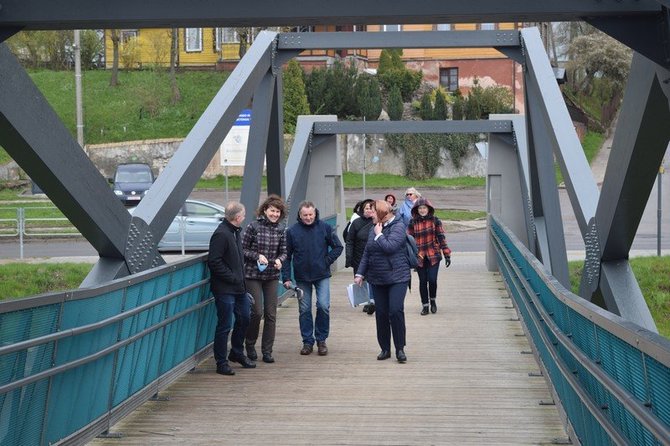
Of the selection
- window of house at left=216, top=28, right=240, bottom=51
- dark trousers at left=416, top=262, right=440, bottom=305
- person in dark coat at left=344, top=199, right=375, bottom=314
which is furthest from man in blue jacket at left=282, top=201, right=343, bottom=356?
window of house at left=216, top=28, right=240, bottom=51

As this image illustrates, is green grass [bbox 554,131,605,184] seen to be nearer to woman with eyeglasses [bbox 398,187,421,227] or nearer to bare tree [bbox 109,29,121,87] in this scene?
bare tree [bbox 109,29,121,87]

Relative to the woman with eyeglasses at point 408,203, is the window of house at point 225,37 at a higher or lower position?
higher

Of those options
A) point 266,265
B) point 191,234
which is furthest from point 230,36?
point 266,265

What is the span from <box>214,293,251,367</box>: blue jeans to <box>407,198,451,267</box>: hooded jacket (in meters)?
5.30

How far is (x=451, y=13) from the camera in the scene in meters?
8.01

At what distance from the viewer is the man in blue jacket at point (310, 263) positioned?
1323cm

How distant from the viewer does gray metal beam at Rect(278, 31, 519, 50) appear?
18531 millimetres

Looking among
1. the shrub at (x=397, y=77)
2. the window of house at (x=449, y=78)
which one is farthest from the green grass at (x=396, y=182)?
the window of house at (x=449, y=78)

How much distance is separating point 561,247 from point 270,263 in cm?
543

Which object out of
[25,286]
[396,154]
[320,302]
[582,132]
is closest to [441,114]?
[396,154]

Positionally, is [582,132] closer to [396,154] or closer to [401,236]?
[396,154]

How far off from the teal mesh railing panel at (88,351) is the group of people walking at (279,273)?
1.18ft

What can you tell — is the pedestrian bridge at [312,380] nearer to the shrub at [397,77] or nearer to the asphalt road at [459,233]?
the asphalt road at [459,233]

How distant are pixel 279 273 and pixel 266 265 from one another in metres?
0.38
